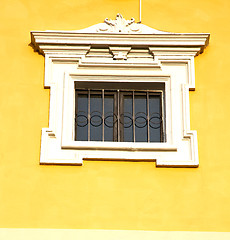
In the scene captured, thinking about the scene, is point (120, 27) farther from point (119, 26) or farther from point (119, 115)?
point (119, 115)

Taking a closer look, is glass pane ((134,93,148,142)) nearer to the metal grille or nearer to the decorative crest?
the metal grille

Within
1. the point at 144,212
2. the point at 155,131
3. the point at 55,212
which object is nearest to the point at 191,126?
the point at 155,131

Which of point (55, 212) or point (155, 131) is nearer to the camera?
point (55, 212)

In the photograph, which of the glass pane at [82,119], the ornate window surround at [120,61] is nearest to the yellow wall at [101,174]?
the ornate window surround at [120,61]

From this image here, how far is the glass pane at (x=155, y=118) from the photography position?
29.1 feet

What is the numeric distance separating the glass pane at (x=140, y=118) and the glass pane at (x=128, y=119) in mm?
60

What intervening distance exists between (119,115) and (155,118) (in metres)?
0.43

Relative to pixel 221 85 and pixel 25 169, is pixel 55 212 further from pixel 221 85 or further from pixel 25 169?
pixel 221 85

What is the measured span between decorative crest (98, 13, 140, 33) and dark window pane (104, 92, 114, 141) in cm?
84

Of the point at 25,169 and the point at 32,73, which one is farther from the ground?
the point at 32,73

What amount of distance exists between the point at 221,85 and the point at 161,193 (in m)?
1.59

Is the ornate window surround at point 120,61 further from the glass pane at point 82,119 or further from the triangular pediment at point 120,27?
the glass pane at point 82,119

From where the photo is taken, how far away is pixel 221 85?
8.98 metres

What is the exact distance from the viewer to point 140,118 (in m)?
8.98
